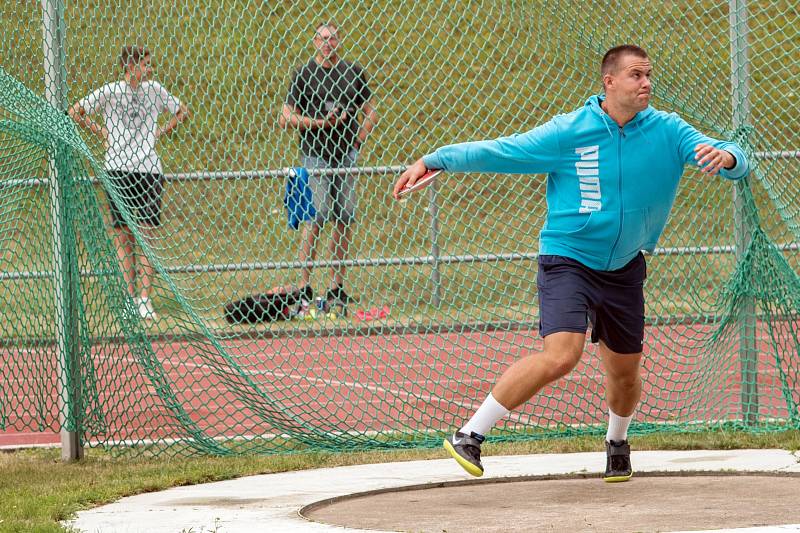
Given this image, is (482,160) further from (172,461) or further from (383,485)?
(172,461)

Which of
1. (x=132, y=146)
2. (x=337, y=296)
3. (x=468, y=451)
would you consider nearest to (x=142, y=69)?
(x=132, y=146)

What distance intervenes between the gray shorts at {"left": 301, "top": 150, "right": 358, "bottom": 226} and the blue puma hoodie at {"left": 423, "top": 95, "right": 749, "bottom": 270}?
3.19 metres

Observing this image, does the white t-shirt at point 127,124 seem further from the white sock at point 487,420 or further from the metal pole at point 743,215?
the metal pole at point 743,215

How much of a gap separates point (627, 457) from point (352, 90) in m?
3.57

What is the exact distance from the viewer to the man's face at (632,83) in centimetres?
573

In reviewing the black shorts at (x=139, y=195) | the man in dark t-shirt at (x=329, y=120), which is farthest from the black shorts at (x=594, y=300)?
the man in dark t-shirt at (x=329, y=120)

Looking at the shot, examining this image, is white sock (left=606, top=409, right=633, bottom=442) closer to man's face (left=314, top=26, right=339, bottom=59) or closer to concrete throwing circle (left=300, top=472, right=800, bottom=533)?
concrete throwing circle (left=300, top=472, right=800, bottom=533)

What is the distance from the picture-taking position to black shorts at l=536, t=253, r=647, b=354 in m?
5.71

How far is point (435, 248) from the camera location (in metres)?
10.8

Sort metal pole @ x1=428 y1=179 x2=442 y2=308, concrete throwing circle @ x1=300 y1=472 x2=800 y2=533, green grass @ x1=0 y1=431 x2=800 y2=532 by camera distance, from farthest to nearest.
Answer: metal pole @ x1=428 y1=179 x2=442 y2=308
green grass @ x1=0 y1=431 x2=800 y2=532
concrete throwing circle @ x1=300 y1=472 x2=800 y2=533

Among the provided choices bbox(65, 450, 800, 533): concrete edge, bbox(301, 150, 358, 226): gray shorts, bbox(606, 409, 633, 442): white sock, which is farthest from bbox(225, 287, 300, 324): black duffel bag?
bbox(606, 409, 633, 442): white sock

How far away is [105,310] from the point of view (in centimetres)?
756

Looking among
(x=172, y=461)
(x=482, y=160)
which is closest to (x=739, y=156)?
(x=482, y=160)

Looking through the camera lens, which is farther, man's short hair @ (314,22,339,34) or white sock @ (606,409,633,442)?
man's short hair @ (314,22,339,34)
